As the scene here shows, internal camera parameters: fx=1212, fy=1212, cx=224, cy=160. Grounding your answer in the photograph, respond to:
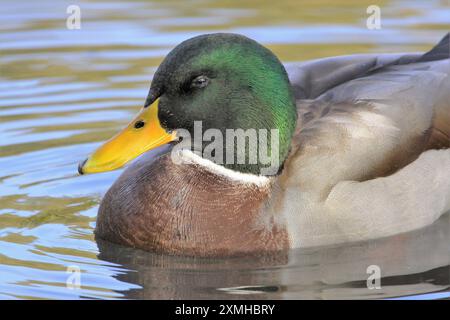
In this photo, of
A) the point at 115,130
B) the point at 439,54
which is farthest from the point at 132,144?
the point at 115,130

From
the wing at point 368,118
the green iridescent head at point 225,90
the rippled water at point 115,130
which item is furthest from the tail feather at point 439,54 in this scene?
the green iridescent head at point 225,90

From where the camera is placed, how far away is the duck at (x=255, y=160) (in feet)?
24.3

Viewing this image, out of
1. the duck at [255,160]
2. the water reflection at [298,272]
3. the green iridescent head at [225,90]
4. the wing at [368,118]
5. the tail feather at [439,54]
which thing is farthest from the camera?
the tail feather at [439,54]

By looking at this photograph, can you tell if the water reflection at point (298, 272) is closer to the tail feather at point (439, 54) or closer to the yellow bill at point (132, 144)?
the yellow bill at point (132, 144)

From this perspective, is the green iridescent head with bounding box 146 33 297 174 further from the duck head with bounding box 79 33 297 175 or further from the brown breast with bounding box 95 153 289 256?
the brown breast with bounding box 95 153 289 256

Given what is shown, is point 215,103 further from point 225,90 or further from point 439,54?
point 439,54

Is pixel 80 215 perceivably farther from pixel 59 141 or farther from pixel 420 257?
pixel 420 257

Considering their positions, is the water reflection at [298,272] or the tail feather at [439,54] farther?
the tail feather at [439,54]

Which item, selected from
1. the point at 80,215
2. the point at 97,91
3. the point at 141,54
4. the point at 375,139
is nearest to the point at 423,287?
the point at 375,139

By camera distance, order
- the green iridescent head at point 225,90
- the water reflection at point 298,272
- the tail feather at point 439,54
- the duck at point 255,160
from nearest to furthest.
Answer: the water reflection at point 298,272
the green iridescent head at point 225,90
the duck at point 255,160
the tail feather at point 439,54

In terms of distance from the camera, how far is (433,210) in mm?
8195

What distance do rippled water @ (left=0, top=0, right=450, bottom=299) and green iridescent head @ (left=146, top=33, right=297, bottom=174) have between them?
0.84 meters

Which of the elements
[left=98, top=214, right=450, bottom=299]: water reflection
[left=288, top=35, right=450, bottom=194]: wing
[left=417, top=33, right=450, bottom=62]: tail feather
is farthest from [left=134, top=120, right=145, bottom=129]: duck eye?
[left=417, top=33, right=450, bottom=62]: tail feather

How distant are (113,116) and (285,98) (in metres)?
3.31
